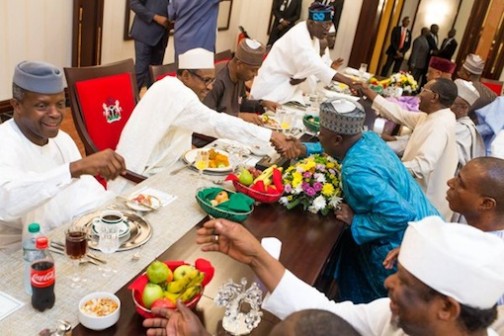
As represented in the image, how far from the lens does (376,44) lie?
8.62m

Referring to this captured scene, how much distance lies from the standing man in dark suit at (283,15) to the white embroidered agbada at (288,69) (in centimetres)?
393

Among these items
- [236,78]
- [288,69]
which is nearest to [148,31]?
[288,69]

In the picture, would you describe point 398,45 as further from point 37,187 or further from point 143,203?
point 37,187

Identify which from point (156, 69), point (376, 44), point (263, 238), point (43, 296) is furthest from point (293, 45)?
point (376, 44)

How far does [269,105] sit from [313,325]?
113 inches

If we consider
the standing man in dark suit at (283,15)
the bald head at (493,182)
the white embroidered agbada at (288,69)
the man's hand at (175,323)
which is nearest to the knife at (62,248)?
the man's hand at (175,323)

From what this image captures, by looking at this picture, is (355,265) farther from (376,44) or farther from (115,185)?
(376,44)

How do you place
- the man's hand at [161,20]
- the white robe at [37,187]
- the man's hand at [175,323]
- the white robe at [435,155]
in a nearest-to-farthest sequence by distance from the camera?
the man's hand at [175,323]
the white robe at [37,187]
the white robe at [435,155]
the man's hand at [161,20]

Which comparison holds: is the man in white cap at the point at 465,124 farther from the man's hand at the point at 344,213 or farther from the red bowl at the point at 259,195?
the red bowl at the point at 259,195

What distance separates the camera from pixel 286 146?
2.50 metres

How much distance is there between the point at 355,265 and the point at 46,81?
1.70 meters

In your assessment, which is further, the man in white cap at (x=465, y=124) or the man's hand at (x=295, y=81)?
the man's hand at (x=295, y=81)

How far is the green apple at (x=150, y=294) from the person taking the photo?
4.20 ft

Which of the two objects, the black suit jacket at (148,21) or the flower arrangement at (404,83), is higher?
the black suit jacket at (148,21)
